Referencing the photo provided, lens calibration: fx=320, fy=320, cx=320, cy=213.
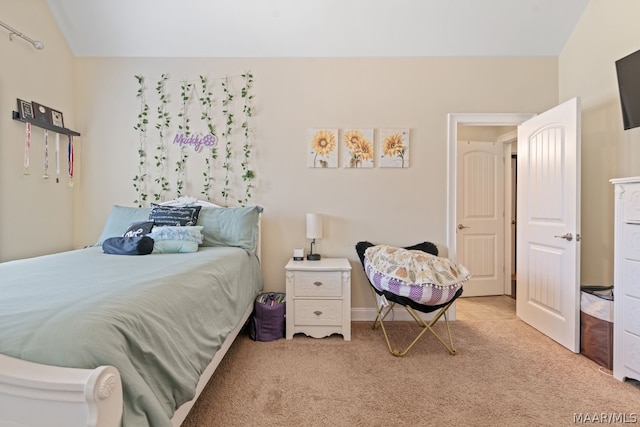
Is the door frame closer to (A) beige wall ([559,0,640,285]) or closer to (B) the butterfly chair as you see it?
(A) beige wall ([559,0,640,285])

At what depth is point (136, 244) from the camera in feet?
7.06

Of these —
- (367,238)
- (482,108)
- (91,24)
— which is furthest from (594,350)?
(91,24)

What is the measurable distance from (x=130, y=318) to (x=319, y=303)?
1.71 metres

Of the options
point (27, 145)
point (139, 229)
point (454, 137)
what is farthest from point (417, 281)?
point (27, 145)

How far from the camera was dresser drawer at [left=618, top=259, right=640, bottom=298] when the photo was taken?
1872 mm

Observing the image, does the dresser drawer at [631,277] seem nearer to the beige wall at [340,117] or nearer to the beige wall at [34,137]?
the beige wall at [340,117]

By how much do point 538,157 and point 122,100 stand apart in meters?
3.91

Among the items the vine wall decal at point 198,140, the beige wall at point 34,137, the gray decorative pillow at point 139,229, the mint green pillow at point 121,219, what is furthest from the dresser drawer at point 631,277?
the beige wall at point 34,137

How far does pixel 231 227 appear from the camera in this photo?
8.86ft

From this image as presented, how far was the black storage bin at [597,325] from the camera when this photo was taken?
212 centimetres

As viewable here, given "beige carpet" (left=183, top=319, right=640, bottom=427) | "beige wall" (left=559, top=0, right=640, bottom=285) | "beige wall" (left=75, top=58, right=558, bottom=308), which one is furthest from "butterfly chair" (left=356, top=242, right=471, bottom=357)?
"beige wall" (left=559, top=0, right=640, bottom=285)

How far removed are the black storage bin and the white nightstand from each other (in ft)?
5.58

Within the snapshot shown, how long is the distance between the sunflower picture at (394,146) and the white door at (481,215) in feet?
3.98

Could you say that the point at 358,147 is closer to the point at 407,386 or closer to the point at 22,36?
the point at 407,386
